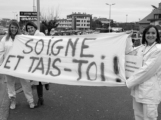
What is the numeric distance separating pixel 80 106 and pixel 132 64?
6.70ft

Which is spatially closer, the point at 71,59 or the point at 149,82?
the point at 149,82

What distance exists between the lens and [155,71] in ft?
8.94

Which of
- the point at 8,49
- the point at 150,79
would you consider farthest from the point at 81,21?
the point at 150,79

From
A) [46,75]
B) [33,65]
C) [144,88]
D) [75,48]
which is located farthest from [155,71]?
[33,65]

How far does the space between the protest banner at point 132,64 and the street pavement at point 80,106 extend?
127 centimetres

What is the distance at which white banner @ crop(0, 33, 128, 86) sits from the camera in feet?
11.4

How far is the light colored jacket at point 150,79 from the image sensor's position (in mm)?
2689

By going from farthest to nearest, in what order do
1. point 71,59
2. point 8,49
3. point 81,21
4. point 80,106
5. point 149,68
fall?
point 81,21
point 80,106
point 8,49
point 71,59
point 149,68

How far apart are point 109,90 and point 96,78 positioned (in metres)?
2.59

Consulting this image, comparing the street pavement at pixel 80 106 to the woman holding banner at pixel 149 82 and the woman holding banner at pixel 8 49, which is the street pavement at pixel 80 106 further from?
the woman holding banner at pixel 149 82

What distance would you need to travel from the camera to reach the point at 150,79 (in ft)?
8.98

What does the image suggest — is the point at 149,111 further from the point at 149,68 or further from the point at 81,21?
the point at 81,21

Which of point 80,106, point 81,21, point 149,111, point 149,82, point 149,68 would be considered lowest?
point 80,106

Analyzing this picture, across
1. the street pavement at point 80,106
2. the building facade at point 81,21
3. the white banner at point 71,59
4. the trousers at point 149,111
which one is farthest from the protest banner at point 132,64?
the building facade at point 81,21
